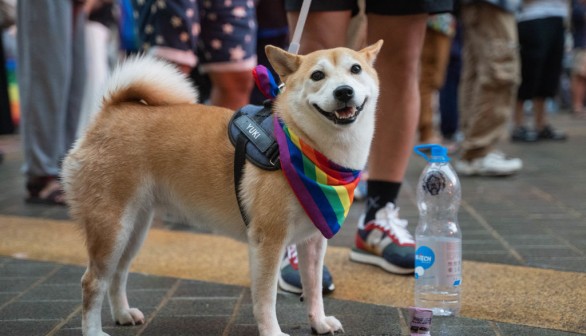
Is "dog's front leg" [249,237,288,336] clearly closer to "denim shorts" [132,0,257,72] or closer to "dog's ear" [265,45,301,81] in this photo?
"dog's ear" [265,45,301,81]

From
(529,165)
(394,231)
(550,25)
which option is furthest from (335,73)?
(550,25)

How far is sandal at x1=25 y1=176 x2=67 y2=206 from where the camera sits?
5.33m

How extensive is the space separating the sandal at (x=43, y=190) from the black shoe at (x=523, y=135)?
6.49 m

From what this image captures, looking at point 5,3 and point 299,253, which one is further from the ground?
point 5,3

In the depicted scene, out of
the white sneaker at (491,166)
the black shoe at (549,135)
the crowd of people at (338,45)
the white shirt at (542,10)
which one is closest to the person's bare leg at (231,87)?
the crowd of people at (338,45)

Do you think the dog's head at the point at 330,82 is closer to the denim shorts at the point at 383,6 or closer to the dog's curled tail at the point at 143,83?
the dog's curled tail at the point at 143,83

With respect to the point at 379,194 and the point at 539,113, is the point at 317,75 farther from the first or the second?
the point at 539,113

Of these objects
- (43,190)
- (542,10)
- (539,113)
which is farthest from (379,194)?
(539,113)

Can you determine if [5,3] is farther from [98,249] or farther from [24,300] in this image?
[98,249]

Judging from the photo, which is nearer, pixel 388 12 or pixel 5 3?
pixel 388 12

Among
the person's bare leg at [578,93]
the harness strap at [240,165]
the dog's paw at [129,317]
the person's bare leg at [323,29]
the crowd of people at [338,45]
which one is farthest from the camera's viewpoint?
the person's bare leg at [578,93]

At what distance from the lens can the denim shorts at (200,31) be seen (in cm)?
409

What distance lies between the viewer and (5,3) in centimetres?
519

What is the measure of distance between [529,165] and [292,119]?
5347mm
